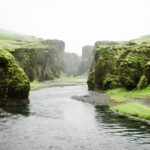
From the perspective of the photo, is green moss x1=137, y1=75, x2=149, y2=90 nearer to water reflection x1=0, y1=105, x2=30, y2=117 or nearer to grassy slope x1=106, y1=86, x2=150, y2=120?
grassy slope x1=106, y1=86, x2=150, y2=120

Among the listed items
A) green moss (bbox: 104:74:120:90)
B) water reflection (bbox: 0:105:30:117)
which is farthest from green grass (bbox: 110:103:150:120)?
green moss (bbox: 104:74:120:90)

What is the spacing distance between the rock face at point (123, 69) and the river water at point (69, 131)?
37312 mm

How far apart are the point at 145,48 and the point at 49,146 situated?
284 ft

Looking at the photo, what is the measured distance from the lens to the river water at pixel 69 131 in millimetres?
44750

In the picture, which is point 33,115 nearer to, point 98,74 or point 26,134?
point 26,134

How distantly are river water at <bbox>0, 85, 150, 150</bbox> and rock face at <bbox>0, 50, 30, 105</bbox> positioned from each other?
317 inches

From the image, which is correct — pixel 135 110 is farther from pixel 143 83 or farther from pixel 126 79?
pixel 126 79

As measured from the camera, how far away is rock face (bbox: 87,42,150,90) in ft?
369

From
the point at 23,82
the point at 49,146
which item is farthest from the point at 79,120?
the point at 23,82

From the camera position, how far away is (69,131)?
54406mm

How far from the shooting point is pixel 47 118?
67.5 metres

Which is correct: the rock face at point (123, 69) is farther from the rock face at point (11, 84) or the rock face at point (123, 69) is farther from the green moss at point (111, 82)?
the rock face at point (11, 84)

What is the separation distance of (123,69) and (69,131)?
214 ft

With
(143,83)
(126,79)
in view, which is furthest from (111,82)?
(143,83)
